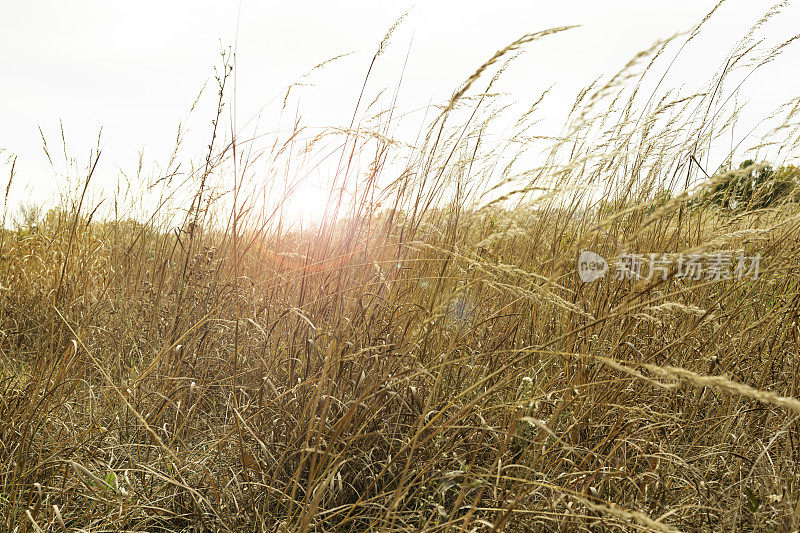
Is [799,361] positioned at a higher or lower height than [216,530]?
higher

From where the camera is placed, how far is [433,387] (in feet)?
3.58

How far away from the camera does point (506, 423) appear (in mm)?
1292

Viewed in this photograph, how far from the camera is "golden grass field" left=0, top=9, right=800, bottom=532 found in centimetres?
102

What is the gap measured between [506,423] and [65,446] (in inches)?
42.1

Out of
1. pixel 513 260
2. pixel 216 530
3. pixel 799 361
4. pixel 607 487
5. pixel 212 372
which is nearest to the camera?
pixel 216 530

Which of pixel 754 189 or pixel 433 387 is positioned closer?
pixel 433 387

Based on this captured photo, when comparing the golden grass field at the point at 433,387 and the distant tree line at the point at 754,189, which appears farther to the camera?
the distant tree line at the point at 754,189

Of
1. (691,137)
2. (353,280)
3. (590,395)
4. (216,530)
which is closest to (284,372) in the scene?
(353,280)

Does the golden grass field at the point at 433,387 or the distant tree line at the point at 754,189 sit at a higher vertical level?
the distant tree line at the point at 754,189

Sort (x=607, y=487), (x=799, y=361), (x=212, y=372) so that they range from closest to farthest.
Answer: (x=607, y=487) < (x=799, y=361) < (x=212, y=372)

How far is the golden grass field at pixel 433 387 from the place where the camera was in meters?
1.02

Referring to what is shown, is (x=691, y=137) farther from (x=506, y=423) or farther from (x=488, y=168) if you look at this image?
(x=506, y=423)

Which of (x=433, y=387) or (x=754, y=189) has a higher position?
(x=754, y=189)

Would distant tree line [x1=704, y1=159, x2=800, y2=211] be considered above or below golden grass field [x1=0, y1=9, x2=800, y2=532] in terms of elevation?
above
